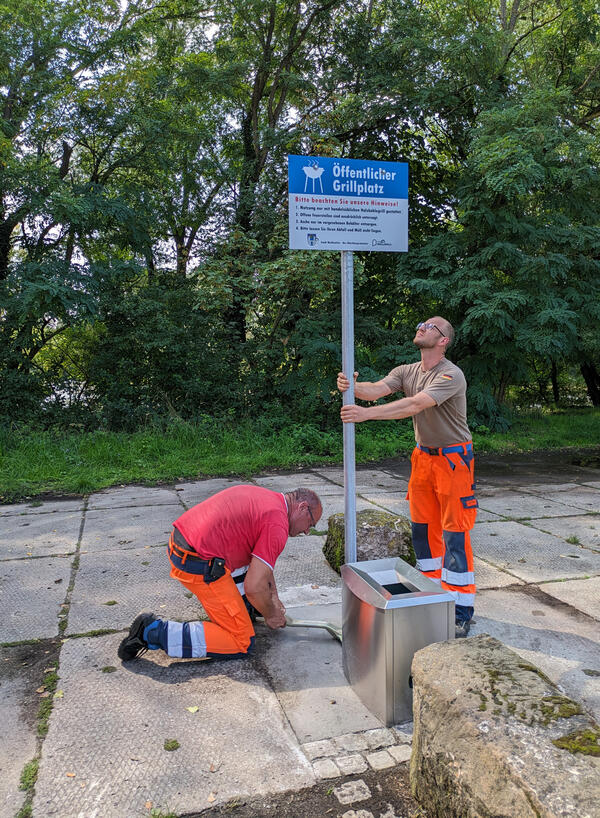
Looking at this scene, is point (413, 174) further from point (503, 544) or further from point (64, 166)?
point (503, 544)

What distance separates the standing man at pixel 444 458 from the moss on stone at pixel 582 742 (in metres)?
1.59

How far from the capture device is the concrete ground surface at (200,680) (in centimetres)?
234

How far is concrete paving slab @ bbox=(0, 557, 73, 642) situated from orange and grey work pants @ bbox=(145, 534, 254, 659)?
856 millimetres

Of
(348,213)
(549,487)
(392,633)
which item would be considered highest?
(348,213)

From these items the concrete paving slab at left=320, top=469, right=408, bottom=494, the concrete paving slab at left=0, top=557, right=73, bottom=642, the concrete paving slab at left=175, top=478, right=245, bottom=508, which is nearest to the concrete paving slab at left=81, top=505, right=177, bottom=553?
the concrete paving slab at left=175, top=478, right=245, bottom=508

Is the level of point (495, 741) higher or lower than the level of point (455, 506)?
lower

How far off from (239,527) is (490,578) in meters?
2.22

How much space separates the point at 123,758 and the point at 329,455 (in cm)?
771

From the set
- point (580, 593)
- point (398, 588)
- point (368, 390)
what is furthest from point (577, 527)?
point (398, 588)

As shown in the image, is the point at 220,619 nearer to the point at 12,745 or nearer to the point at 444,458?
the point at 12,745

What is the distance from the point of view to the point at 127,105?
10664 millimetres

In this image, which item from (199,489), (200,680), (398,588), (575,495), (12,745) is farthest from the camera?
(199,489)

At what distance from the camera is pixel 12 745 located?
2576 mm

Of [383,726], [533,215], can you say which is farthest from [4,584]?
[533,215]
